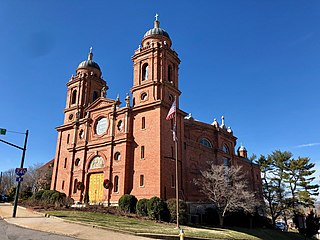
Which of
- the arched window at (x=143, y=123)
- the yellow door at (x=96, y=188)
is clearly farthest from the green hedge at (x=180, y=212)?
the yellow door at (x=96, y=188)

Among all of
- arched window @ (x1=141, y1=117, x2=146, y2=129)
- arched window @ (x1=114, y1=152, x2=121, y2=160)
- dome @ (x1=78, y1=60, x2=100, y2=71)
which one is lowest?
arched window @ (x1=114, y1=152, x2=121, y2=160)

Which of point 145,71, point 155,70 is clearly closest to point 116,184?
point 155,70

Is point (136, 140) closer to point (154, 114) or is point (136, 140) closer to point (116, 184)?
point (154, 114)

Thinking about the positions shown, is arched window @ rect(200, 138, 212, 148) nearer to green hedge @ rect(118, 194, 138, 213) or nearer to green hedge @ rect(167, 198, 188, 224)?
green hedge @ rect(118, 194, 138, 213)

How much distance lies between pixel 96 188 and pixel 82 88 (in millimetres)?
16651

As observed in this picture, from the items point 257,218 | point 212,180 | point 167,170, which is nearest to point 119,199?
point 167,170

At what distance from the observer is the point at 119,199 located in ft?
88.7

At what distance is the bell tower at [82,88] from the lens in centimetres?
4009

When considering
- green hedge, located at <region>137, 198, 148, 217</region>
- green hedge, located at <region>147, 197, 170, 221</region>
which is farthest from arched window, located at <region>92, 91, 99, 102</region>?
green hedge, located at <region>147, 197, 170, 221</region>

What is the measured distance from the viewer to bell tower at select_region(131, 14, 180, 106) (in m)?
31.5

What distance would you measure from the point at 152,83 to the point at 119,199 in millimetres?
13741

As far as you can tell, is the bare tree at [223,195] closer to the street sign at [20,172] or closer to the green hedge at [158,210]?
the green hedge at [158,210]

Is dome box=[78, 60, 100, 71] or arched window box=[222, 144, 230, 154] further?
arched window box=[222, 144, 230, 154]

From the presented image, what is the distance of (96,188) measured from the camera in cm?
3147
